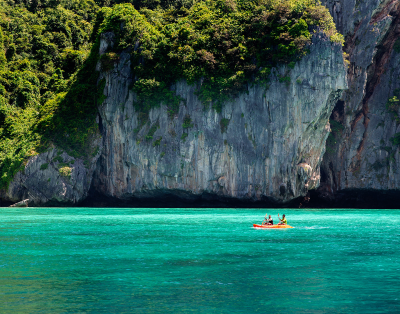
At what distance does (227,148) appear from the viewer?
154 feet

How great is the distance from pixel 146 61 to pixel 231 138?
38.2 feet

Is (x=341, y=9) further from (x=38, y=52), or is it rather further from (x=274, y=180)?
→ (x=38, y=52)

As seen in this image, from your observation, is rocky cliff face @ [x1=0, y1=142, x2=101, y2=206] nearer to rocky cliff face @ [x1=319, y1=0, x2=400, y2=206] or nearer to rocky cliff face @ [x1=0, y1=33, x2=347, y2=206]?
rocky cliff face @ [x1=0, y1=33, x2=347, y2=206]

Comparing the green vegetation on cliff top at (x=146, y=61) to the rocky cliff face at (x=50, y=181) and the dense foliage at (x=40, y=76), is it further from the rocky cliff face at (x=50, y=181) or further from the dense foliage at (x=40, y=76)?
the rocky cliff face at (x=50, y=181)

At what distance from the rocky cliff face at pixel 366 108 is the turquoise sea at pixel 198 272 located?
26.0 metres

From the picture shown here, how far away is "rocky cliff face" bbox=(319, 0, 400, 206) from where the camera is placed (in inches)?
1903

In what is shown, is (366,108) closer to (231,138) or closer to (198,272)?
(231,138)

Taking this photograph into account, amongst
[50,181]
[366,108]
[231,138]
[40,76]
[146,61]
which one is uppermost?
[40,76]

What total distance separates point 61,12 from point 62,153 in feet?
73.5

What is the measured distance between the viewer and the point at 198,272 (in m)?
13.8

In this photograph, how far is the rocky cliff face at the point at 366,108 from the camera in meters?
48.3

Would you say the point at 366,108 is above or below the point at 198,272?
above

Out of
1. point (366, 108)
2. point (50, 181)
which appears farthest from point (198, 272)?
point (366, 108)

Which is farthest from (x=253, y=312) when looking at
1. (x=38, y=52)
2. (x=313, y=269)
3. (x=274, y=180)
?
(x=38, y=52)
